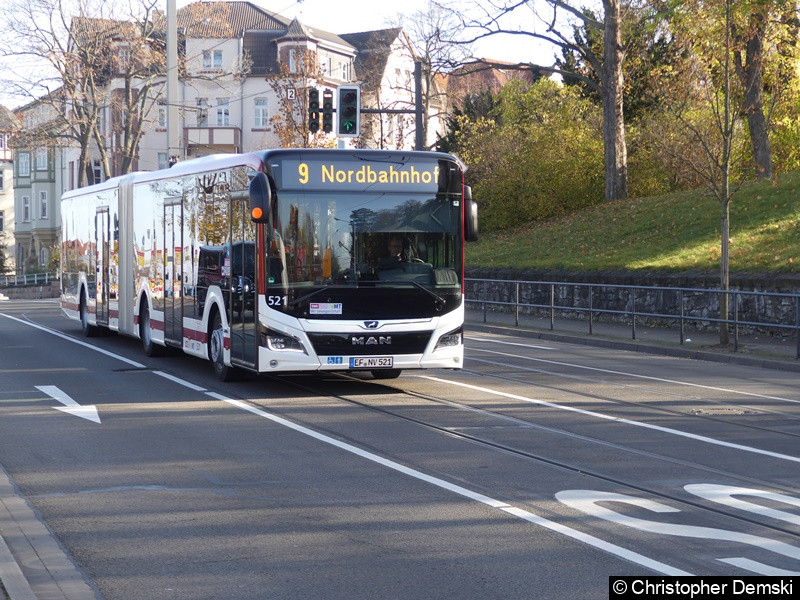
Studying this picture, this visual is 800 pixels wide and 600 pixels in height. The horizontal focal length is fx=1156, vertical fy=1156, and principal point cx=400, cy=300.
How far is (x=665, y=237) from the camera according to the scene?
32344mm

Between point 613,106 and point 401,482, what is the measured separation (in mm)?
32359

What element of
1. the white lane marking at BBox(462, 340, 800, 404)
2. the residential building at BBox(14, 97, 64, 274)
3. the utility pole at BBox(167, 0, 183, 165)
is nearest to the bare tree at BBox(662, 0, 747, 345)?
the white lane marking at BBox(462, 340, 800, 404)

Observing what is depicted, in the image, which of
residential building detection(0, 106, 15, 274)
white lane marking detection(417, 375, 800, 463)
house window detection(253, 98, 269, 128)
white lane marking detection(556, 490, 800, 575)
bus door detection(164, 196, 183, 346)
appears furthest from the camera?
residential building detection(0, 106, 15, 274)

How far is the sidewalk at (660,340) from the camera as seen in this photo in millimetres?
19719

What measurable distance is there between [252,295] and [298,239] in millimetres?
924

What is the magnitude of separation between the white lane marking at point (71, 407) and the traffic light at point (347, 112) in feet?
40.8

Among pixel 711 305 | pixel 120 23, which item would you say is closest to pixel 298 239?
pixel 711 305

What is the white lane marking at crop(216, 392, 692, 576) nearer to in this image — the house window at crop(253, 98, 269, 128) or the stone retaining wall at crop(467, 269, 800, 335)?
the stone retaining wall at crop(467, 269, 800, 335)

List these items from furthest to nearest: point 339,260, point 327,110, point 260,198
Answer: point 327,110
point 339,260
point 260,198

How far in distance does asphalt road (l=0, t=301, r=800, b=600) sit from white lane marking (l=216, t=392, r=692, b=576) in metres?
0.03

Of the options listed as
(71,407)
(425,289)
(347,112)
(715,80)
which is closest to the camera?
(71,407)

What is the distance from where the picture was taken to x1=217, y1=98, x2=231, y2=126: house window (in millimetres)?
78062

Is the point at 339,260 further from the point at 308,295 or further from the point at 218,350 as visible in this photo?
the point at 218,350

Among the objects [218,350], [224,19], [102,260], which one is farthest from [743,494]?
[224,19]
